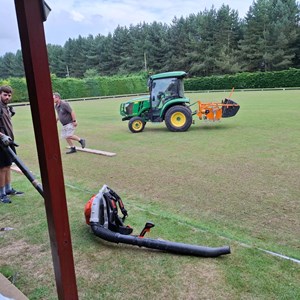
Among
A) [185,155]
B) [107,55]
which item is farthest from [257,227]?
[107,55]

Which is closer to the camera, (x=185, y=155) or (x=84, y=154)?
(x=185, y=155)

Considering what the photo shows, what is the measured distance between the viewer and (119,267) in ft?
8.82

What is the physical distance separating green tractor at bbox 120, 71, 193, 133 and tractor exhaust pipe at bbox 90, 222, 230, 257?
7.11 m

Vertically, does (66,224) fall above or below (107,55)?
below

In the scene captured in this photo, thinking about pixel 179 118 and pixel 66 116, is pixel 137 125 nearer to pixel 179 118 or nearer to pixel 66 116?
pixel 179 118

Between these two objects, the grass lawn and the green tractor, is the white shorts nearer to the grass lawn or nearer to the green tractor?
the grass lawn

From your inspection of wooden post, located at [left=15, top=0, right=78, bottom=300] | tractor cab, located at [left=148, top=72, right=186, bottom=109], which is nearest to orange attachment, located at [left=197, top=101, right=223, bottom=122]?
tractor cab, located at [left=148, top=72, right=186, bottom=109]

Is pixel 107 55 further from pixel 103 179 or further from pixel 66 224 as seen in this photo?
pixel 66 224

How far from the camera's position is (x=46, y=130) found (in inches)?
64.5

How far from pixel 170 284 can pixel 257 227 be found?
4.44 ft

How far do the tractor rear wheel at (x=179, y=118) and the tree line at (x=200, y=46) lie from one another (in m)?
→ 32.8

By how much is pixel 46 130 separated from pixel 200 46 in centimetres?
4626

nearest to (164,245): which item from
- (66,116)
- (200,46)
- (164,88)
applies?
(66,116)

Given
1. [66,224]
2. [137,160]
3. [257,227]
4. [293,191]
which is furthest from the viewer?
[137,160]
